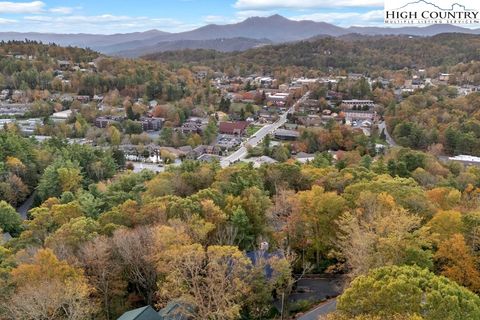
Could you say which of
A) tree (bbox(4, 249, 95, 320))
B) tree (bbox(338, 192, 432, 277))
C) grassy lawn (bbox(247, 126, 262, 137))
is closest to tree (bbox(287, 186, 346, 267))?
tree (bbox(338, 192, 432, 277))

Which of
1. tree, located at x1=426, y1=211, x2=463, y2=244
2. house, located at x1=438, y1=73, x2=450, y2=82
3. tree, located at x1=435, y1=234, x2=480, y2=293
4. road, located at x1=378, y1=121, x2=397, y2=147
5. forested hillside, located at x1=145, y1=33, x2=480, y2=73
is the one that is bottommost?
road, located at x1=378, y1=121, x2=397, y2=147

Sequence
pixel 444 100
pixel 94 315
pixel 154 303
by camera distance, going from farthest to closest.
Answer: pixel 444 100 < pixel 154 303 < pixel 94 315

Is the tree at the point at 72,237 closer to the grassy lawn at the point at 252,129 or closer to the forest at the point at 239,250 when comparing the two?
the forest at the point at 239,250

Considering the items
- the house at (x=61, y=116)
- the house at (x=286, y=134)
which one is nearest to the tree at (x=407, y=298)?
the house at (x=286, y=134)

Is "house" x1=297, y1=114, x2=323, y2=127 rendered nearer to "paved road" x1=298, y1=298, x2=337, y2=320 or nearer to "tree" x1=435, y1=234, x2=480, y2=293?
"paved road" x1=298, y1=298, x2=337, y2=320

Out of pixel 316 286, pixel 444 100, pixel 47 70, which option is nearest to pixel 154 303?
pixel 316 286

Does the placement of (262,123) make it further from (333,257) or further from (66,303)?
(66,303)
